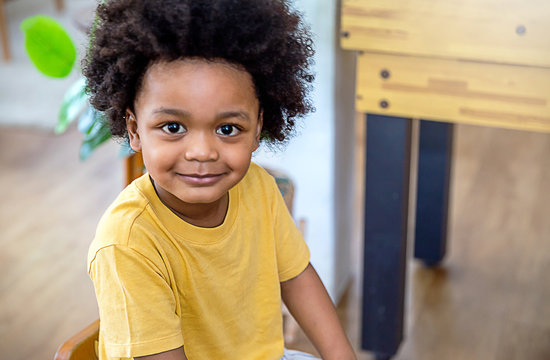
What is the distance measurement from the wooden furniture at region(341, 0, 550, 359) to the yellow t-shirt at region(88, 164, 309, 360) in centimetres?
48

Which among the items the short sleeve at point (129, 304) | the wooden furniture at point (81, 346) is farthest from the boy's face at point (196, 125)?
the wooden furniture at point (81, 346)

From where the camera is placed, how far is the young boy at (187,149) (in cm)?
89

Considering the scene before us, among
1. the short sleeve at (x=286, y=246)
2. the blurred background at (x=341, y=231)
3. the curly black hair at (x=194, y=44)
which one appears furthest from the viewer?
the blurred background at (x=341, y=231)

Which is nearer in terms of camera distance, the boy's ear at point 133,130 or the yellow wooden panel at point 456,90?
the boy's ear at point 133,130

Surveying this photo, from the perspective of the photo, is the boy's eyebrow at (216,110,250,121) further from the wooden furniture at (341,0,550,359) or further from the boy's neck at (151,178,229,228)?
the wooden furniture at (341,0,550,359)

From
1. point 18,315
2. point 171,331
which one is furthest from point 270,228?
point 18,315

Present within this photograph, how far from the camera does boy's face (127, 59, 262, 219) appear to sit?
0.89 metres

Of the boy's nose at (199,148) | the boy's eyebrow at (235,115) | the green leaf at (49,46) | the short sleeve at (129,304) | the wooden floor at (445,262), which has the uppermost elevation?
the green leaf at (49,46)

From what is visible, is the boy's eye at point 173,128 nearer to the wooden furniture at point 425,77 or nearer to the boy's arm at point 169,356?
the boy's arm at point 169,356

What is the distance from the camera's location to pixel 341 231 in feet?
6.86

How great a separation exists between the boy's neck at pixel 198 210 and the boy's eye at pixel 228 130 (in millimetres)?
126

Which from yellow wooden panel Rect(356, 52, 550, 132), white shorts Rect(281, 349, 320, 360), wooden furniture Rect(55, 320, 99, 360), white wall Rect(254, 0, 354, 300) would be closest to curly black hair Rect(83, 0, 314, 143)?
wooden furniture Rect(55, 320, 99, 360)

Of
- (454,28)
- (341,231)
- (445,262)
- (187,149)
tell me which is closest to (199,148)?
(187,149)

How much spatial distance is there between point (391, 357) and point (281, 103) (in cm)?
107
